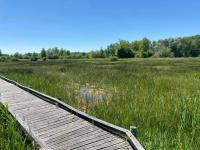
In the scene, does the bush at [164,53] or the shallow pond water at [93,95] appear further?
the bush at [164,53]

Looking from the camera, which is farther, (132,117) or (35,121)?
(132,117)

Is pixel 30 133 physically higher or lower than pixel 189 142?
higher

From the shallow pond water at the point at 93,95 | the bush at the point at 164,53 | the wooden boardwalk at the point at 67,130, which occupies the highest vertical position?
the wooden boardwalk at the point at 67,130

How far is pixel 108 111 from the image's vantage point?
8.71 metres

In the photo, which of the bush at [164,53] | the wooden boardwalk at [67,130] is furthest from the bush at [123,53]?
the wooden boardwalk at [67,130]

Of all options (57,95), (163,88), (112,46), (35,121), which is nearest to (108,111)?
(35,121)

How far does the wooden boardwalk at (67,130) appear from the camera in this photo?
568 centimetres

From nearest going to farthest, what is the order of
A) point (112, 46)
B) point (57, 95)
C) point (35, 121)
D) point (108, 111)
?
point (35, 121) → point (108, 111) → point (57, 95) → point (112, 46)

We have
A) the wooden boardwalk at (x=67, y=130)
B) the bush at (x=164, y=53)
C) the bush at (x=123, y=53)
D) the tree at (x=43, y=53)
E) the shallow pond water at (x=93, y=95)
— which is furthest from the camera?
the tree at (x=43, y=53)

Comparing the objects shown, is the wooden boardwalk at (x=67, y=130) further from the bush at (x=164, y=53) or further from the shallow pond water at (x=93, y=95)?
the bush at (x=164, y=53)

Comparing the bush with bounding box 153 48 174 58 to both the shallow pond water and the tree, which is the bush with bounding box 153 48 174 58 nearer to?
the tree

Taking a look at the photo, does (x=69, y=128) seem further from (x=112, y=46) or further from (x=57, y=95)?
(x=112, y=46)

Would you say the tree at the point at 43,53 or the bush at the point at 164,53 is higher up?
the tree at the point at 43,53

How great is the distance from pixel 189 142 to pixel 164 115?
72.8 inches
